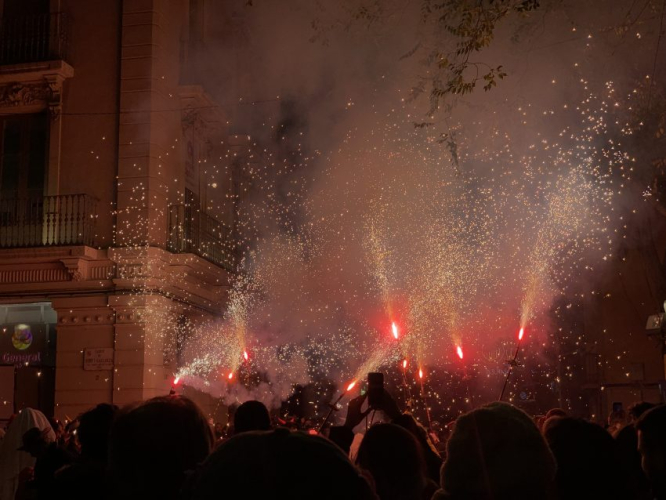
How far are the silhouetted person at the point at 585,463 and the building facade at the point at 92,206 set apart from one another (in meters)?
11.0

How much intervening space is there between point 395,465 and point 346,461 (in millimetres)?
1946

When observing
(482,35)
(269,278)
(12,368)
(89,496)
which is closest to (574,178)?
(269,278)

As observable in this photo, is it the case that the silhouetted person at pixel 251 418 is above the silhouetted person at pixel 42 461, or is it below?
above

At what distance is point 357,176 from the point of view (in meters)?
15.4

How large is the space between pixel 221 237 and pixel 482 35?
917cm

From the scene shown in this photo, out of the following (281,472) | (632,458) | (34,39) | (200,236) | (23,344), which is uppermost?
(34,39)

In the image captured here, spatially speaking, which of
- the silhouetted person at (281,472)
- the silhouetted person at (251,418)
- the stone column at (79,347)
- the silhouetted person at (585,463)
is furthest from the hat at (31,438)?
the stone column at (79,347)

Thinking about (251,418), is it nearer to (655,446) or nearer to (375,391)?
(375,391)

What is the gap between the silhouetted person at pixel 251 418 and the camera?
455cm

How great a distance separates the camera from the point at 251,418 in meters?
4.57

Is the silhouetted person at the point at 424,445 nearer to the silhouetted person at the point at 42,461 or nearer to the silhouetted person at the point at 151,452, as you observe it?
the silhouetted person at the point at 42,461

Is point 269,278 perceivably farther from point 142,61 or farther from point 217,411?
point 142,61

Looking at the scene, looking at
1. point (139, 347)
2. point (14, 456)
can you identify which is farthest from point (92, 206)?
point (14, 456)

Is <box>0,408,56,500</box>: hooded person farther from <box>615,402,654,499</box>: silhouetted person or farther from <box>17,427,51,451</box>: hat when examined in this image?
<box>615,402,654,499</box>: silhouetted person
